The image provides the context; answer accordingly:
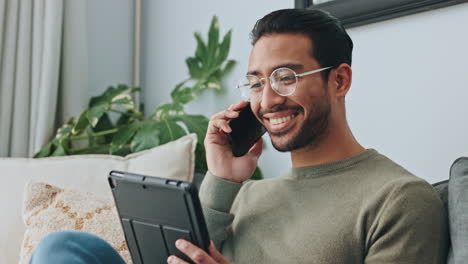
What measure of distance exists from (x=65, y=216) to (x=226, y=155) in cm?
42

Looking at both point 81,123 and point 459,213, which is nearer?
point 459,213

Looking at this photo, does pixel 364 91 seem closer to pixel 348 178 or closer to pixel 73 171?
pixel 348 178

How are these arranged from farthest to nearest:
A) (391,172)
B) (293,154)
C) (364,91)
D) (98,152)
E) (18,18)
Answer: (18,18) → (98,152) → (364,91) → (293,154) → (391,172)

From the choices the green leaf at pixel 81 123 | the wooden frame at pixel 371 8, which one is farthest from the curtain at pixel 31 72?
the wooden frame at pixel 371 8

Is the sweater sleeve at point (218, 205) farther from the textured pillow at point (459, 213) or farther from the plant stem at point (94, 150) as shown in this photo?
the plant stem at point (94, 150)

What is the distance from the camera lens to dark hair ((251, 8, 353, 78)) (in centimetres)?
114

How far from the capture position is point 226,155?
1.30 metres

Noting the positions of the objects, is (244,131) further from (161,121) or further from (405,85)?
(161,121)

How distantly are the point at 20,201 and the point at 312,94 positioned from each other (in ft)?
2.88

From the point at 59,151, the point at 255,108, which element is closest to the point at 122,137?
the point at 59,151

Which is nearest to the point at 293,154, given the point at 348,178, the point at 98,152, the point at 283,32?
the point at 348,178

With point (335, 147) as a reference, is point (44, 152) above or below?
below

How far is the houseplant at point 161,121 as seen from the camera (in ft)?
6.24

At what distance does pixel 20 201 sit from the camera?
61.5 inches
